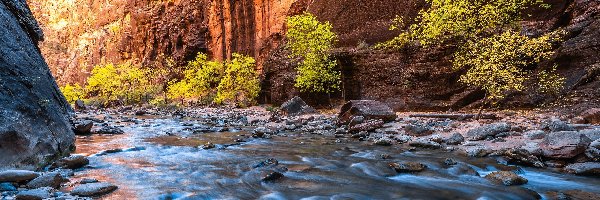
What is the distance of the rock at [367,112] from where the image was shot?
52.6ft

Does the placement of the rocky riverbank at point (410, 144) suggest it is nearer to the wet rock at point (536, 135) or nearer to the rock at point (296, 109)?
the wet rock at point (536, 135)

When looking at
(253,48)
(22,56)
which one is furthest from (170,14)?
(22,56)

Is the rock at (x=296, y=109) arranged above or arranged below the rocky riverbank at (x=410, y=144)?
above

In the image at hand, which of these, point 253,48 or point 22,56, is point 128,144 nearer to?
point 22,56

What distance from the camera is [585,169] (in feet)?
22.6

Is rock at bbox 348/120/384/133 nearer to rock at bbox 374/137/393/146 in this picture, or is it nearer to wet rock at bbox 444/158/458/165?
rock at bbox 374/137/393/146

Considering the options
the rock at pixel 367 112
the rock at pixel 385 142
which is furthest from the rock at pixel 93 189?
the rock at pixel 367 112

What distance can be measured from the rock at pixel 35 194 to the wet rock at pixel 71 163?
6.64 feet

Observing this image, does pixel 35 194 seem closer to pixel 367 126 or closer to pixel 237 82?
pixel 367 126

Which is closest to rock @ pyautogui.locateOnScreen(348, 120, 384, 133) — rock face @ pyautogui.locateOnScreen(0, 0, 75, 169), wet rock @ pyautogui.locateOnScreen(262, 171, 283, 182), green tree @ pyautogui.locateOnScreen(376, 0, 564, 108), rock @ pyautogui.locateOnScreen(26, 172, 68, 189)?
green tree @ pyautogui.locateOnScreen(376, 0, 564, 108)

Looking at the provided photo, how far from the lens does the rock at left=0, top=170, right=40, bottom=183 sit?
5.74 m

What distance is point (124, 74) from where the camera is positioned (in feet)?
187

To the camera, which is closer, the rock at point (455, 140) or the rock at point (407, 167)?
the rock at point (407, 167)

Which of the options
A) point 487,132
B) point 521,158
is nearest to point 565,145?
point 521,158
